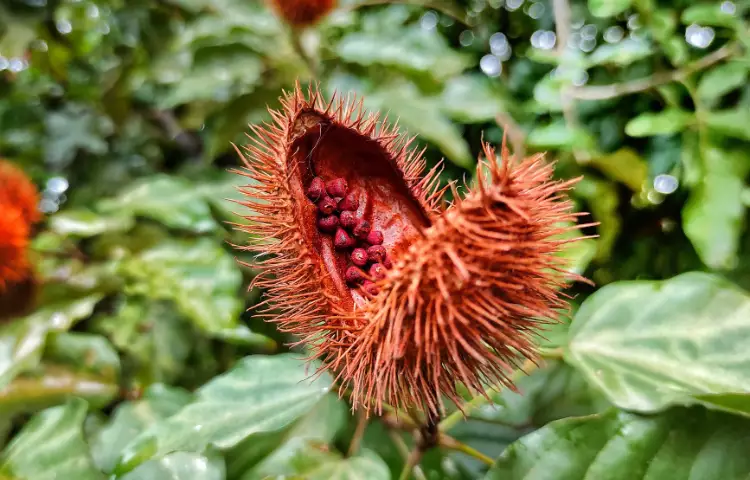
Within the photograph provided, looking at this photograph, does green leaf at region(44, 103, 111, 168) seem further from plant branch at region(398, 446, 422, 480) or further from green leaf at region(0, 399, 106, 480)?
plant branch at region(398, 446, 422, 480)

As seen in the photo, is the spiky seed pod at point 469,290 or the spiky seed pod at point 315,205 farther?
the spiky seed pod at point 315,205

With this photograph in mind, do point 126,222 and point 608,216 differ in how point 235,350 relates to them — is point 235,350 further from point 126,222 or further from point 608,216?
point 608,216

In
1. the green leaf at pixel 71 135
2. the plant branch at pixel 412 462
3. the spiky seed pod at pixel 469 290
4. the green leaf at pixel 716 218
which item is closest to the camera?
the spiky seed pod at pixel 469 290

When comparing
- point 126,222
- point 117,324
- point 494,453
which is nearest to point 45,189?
point 126,222

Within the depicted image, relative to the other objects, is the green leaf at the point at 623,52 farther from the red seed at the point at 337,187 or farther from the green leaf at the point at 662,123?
the red seed at the point at 337,187

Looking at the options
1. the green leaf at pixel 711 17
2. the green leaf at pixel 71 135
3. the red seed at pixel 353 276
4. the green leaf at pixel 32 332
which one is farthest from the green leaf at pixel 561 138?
the green leaf at pixel 71 135

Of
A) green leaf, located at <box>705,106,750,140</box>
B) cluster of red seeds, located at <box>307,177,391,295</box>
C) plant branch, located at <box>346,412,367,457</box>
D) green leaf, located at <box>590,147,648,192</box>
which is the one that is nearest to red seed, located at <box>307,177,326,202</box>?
cluster of red seeds, located at <box>307,177,391,295</box>

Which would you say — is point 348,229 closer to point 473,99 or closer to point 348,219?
point 348,219
